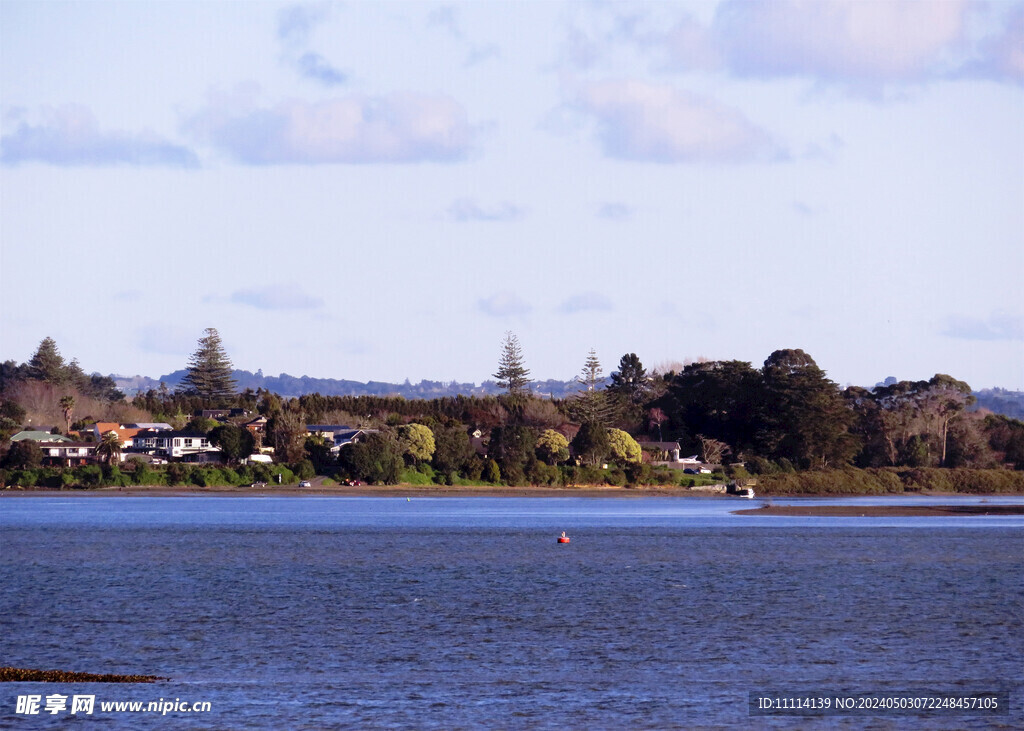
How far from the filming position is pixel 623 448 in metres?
122

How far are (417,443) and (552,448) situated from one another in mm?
13767

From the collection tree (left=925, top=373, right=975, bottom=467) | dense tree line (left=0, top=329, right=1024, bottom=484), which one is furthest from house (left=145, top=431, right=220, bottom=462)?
tree (left=925, top=373, right=975, bottom=467)

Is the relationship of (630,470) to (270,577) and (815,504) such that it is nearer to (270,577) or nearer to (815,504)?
(815,504)

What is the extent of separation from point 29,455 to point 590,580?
80.1m

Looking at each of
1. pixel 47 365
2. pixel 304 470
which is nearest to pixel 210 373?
pixel 47 365

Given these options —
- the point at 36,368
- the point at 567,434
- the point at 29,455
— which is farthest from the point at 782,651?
the point at 36,368

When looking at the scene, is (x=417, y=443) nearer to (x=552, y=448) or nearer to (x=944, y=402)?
(x=552, y=448)

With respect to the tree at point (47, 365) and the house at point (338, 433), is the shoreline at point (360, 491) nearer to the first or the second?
the house at point (338, 433)

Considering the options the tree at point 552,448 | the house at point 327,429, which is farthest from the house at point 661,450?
the house at point 327,429

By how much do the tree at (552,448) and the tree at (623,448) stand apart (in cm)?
441

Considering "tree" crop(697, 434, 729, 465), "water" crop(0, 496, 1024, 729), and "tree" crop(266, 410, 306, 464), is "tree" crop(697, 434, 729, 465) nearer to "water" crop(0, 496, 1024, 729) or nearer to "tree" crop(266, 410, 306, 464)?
"tree" crop(266, 410, 306, 464)

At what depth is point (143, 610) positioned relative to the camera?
3344 centimetres

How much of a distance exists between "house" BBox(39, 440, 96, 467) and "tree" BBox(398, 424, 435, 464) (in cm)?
2915

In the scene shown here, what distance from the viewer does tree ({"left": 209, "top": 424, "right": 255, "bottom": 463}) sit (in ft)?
372
